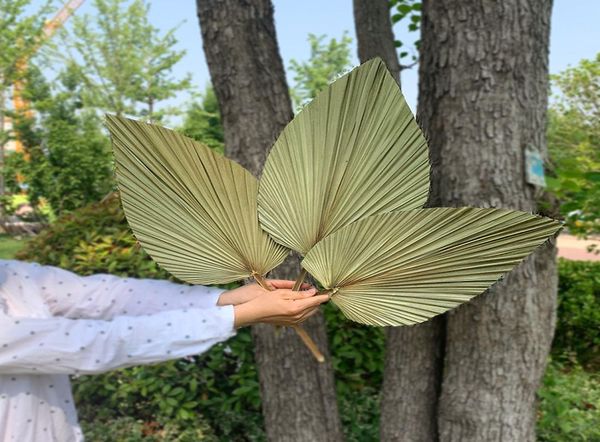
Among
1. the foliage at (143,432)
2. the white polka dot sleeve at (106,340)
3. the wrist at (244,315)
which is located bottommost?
the foliage at (143,432)

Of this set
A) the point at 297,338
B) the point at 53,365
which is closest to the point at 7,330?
the point at 53,365

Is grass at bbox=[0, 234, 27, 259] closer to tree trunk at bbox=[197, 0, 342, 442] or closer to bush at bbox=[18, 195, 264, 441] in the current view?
bush at bbox=[18, 195, 264, 441]

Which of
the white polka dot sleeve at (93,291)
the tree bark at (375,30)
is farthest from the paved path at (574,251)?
the white polka dot sleeve at (93,291)

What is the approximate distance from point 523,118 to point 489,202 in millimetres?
271

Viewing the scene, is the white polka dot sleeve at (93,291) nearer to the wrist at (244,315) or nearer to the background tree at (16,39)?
the wrist at (244,315)

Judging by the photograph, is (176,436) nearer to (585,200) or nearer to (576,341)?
(585,200)

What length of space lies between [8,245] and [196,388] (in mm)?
11563

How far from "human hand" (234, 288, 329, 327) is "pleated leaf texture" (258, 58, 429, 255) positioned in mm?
92

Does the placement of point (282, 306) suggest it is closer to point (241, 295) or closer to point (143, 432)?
point (241, 295)

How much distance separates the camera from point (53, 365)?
1.02 metres

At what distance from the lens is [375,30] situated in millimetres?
3336

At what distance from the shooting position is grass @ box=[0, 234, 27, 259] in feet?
36.0

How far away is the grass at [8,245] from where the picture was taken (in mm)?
10976

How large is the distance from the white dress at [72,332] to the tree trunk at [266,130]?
676mm
